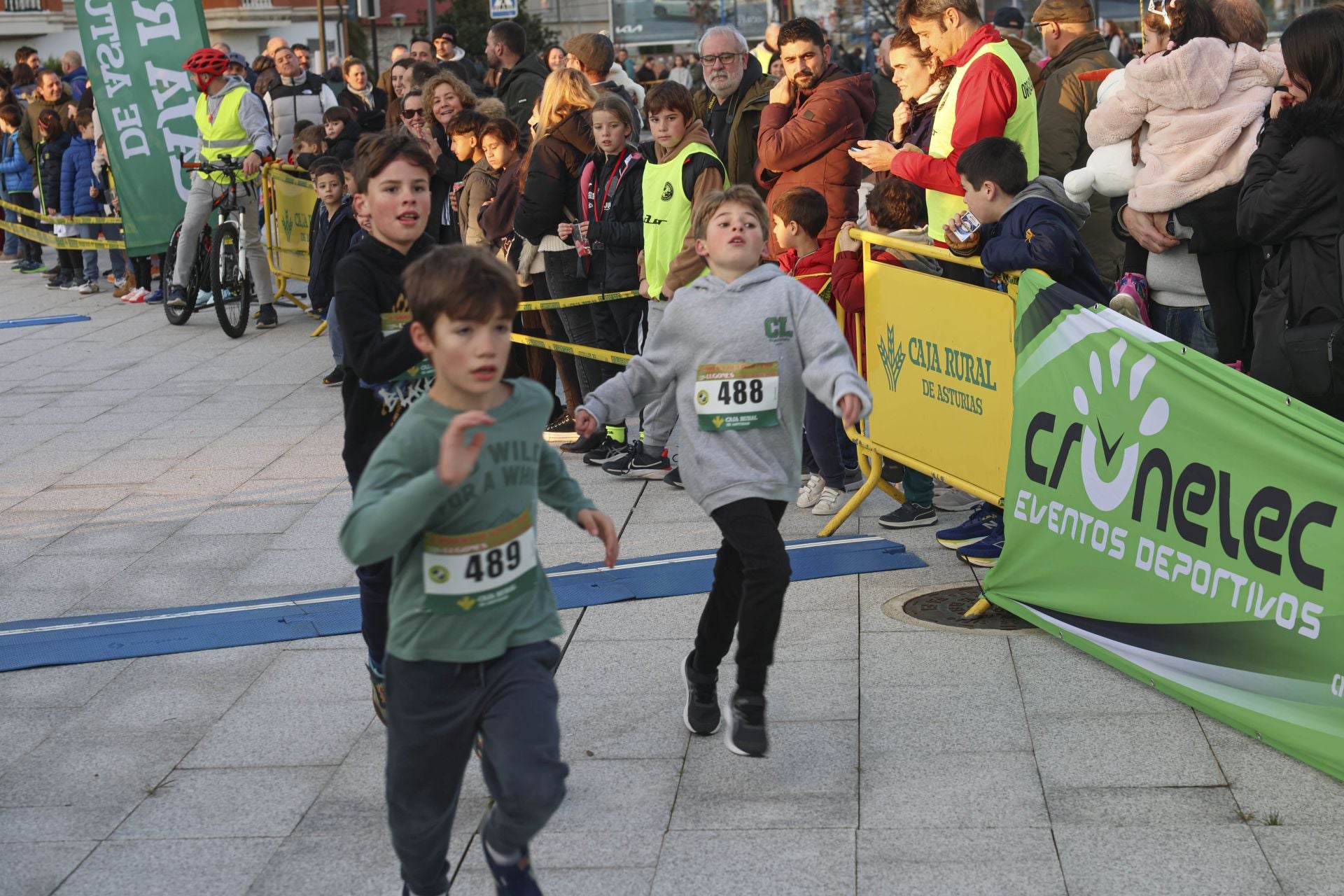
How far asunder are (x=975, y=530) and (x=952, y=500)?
0.82 metres

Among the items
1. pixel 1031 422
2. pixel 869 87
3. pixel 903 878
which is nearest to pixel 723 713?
pixel 903 878

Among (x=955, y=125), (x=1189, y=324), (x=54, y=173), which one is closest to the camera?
(x=1189, y=324)

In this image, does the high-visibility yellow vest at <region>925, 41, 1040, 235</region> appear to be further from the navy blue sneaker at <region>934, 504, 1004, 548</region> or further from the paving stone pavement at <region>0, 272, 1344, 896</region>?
the paving stone pavement at <region>0, 272, 1344, 896</region>

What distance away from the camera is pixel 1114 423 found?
201 inches

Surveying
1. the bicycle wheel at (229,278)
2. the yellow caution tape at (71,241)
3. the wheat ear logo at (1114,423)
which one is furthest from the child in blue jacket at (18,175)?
the wheat ear logo at (1114,423)

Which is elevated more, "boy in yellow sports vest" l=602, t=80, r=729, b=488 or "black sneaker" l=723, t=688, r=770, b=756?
"boy in yellow sports vest" l=602, t=80, r=729, b=488

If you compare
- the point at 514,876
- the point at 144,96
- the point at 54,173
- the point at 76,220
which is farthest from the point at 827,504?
the point at 54,173

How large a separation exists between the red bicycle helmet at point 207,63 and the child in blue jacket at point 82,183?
383 cm

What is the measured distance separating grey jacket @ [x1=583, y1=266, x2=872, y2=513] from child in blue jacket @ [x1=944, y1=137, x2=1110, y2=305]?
127 cm

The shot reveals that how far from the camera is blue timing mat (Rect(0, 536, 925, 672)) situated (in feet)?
19.8

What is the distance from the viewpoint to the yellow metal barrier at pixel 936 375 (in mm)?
6000

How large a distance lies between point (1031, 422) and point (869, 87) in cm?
343

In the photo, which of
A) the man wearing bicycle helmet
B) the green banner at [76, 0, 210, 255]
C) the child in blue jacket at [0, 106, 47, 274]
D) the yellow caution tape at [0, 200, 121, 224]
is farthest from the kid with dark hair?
the child in blue jacket at [0, 106, 47, 274]

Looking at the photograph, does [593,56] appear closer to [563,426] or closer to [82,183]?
[563,426]
